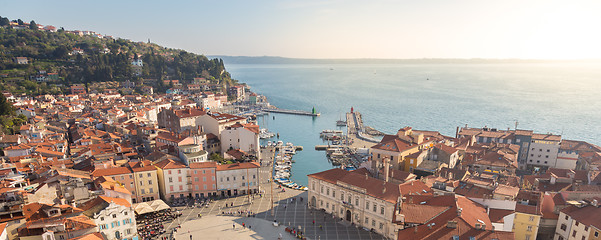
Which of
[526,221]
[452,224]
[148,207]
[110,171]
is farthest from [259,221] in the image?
[526,221]

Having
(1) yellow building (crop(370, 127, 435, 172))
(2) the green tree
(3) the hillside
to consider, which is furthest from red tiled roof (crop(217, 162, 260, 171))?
(2) the green tree

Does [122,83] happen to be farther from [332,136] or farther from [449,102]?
[449,102]

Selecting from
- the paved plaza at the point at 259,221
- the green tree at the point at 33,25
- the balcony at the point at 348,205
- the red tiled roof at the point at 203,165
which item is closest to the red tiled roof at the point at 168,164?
the red tiled roof at the point at 203,165

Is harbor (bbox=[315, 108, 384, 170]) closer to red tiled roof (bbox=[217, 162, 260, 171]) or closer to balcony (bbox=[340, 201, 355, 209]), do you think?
balcony (bbox=[340, 201, 355, 209])

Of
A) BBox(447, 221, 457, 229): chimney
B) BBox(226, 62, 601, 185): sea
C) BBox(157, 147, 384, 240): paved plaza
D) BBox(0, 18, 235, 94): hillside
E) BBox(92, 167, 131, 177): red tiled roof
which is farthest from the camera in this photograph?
BBox(0, 18, 235, 94): hillside

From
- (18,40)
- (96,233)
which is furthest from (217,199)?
(18,40)

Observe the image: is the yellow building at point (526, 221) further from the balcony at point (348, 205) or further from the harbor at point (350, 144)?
the harbor at point (350, 144)
